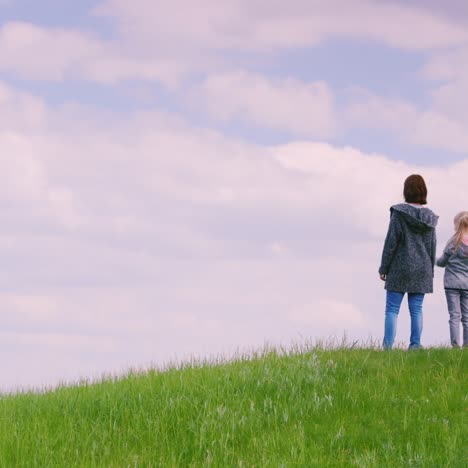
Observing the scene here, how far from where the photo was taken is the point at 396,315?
1312 cm

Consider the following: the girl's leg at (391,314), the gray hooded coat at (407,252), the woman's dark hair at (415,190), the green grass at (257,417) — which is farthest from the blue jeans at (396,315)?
the green grass at (257,417)

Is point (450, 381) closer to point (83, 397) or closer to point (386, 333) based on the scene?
point (386, 333)

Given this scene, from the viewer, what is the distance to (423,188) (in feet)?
44.5

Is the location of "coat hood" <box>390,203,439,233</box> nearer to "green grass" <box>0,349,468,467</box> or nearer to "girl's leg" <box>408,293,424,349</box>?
"girl's leg" <box>408,293,424,349</box>

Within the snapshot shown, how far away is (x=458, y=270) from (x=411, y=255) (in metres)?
1.58

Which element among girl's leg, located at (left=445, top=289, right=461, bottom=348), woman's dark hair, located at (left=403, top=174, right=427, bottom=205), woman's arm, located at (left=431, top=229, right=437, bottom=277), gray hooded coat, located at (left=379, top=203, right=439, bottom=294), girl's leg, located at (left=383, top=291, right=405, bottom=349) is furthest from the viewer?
girl's leg, located at (left=445, top=289, right=461, bottom=348)

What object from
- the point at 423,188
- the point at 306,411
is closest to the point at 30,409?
the point at 306,411

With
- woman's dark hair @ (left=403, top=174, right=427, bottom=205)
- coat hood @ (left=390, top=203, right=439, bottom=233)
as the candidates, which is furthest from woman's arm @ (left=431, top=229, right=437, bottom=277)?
woman's dark hair @ (left=403, top=174, right=427, bottom=205)

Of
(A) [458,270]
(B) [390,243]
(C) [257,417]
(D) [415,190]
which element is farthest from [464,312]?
(C) [257,417]

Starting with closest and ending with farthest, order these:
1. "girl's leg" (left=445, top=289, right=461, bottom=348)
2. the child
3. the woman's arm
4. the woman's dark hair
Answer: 1. the woman's dark hair
2. the woman's arm
3. "girl's leg" (left=445, top=289, right=461, bottom=348)
4. the child

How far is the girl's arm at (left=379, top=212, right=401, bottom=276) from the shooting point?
13352 millimetres

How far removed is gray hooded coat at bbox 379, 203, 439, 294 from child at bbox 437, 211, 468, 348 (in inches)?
36.7

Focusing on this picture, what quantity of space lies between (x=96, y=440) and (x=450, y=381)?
14.4 ft

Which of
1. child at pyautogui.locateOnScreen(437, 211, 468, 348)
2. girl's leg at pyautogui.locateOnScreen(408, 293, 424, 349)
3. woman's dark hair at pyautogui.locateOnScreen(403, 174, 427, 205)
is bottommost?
girl's leg at pyautogui.locateOnScreen(408, 293, 424, 349)
